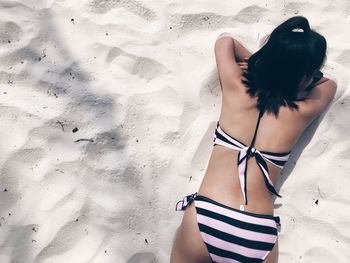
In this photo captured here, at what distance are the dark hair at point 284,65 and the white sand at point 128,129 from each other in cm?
40

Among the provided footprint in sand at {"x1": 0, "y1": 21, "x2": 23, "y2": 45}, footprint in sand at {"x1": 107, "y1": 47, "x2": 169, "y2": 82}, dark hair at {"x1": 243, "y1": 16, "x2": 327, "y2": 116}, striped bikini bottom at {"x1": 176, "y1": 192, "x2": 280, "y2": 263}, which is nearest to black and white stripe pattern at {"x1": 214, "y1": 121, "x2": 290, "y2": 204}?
striped bikini bottom at {"x1": 176, "y1": 192, "x2": 280, "y2": 263}

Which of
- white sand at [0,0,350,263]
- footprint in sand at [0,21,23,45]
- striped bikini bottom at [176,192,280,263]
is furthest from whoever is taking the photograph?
footprint in sand at [0,21,23,45]

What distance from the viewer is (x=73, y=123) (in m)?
2.61

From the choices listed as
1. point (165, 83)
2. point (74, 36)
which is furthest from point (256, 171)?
point (74, 36)

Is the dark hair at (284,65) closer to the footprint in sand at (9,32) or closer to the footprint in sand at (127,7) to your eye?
the footprint in sand at (127,7)

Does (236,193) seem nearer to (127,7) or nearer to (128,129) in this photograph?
(128,129)

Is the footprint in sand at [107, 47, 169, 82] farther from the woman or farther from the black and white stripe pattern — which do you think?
the black and white stripe pattern

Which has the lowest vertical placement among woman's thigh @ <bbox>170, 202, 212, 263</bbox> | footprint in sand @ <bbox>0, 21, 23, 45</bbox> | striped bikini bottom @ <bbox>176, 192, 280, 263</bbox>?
woman's thigh @ <bbox>170, 202, 212, 263</bbox>

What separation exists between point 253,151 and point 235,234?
432mm

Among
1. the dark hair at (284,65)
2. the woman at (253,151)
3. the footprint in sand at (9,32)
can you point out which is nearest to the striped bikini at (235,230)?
the woman at (253,151)

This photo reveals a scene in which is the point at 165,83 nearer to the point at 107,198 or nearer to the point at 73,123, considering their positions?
the point at 73,123

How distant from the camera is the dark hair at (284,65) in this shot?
2203 mm

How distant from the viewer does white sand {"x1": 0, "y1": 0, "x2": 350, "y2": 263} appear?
2496 millimetres

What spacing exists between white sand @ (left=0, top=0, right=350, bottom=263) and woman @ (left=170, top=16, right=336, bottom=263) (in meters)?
0.23
